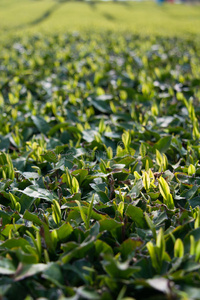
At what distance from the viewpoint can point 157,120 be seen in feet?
8.86

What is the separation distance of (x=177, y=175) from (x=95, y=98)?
1.54 m

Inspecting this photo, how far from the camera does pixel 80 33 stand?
A: 7641 millimetres

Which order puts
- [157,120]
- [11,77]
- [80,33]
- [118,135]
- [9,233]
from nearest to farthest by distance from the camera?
1. [9,233]
2. [118,135]
3. [157,120]
4. [11,77]
5. [80,33]

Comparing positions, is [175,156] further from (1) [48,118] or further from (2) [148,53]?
(2) [148,53]

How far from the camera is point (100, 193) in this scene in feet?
5.68

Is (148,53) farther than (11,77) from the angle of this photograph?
Yes

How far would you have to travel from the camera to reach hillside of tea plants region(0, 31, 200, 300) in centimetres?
120

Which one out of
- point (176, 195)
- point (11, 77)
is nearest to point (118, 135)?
point (176, 195)

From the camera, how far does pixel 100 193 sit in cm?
173

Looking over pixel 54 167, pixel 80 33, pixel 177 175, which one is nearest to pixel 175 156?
pixel 177 175

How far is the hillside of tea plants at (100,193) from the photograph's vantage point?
3.93 ft

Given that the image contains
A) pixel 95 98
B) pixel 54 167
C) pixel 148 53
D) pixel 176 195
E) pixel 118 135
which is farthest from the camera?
pixel 148 53

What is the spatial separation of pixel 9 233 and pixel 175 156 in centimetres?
132

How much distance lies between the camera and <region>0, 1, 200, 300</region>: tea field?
Answer: 1199 millimetres
